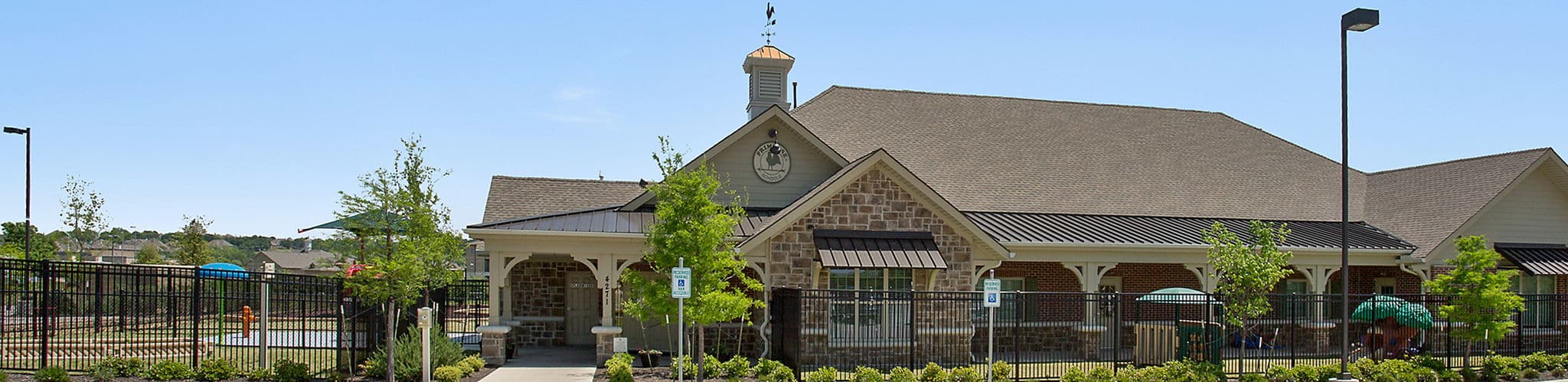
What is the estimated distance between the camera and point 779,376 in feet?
57.5

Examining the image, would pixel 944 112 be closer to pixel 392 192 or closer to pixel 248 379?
pixel 392 192

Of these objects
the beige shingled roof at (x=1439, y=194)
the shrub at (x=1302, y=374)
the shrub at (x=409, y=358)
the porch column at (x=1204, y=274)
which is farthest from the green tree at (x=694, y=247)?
the beige shingled roof at (x=1439, y=194)

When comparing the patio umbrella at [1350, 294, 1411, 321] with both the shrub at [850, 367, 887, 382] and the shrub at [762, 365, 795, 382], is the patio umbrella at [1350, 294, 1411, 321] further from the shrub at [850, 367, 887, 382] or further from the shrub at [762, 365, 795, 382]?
the shrub at [762, 365, 795, 382]

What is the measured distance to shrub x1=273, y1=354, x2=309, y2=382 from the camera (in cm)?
1617

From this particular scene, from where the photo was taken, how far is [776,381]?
17469 mm

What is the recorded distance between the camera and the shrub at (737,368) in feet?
59.1

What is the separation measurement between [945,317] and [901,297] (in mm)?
2418

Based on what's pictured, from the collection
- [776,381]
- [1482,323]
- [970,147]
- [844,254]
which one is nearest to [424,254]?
[776,381]

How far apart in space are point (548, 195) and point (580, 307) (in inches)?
110

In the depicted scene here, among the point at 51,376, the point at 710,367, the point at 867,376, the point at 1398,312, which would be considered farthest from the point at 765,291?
the point at 1398,312

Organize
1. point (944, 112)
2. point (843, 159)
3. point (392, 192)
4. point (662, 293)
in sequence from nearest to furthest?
point (392, 192) < point (662, 293) < point (843, 159) < point (944, 112)

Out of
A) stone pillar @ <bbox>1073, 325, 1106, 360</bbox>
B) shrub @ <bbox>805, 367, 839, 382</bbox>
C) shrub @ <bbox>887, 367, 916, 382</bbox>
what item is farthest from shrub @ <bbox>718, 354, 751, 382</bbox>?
stone pillar @ <bbox>1073, 325, 1106, 360</bbox>

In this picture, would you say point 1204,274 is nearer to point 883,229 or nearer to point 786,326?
point 883,229

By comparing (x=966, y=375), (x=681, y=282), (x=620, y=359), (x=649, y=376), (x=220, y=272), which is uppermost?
(x=220, y=272)
